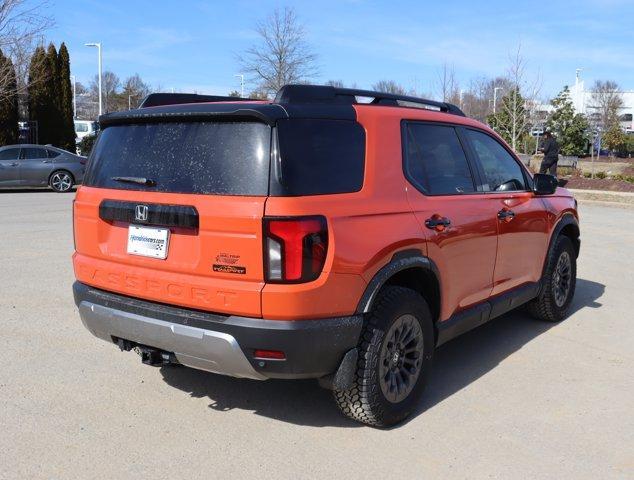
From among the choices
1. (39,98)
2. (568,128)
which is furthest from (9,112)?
(568,128)

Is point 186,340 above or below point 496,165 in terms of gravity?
below

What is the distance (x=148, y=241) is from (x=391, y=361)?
1.52m

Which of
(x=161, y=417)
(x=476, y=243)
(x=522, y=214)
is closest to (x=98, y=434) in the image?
(x=161, y=417)

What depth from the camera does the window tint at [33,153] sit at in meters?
18.7

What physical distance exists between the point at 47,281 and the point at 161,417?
3.85 metres

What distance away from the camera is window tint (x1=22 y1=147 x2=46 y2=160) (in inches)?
734

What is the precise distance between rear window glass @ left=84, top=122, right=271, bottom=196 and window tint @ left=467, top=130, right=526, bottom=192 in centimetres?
207

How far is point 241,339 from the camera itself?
3160 mm

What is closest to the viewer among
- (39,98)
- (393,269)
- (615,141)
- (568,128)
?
(393,269)

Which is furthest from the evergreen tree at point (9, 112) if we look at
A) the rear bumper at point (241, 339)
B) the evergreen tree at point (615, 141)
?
the evergreen tree at point (615, 141)

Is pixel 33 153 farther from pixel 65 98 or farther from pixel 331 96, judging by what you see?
pixel 331 96

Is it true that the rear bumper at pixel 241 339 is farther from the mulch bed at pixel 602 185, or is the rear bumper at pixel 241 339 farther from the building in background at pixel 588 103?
the building in background at pixel 588 103

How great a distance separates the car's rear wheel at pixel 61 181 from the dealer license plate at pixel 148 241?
16.8 meters

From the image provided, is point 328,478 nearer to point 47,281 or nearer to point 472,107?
point 47,281
